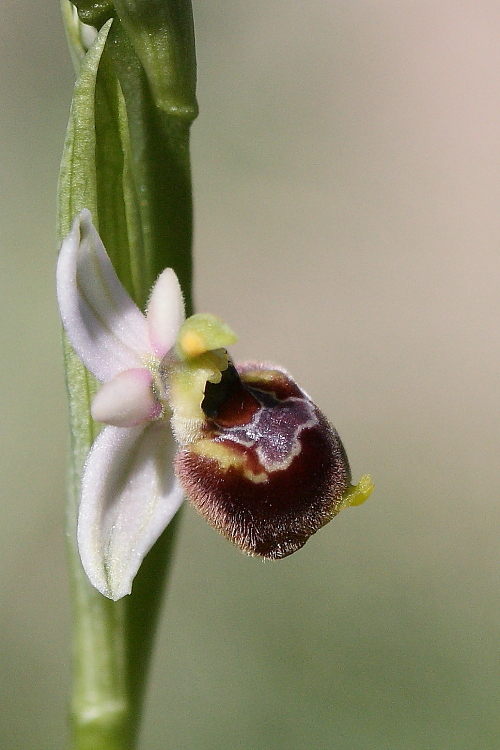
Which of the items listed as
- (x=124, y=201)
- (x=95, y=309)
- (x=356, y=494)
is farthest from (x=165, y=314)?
(x=356, y=494)

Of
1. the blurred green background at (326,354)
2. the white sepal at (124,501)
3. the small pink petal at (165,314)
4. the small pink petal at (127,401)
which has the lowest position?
the blurred green background at (326,354)

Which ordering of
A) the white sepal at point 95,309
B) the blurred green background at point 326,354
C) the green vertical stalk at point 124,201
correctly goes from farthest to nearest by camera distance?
the blurred green background at point 326,354 → the green vertical stalk at point 124,201 → the white sepal at point 95,309

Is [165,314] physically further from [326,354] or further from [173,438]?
[326,354]

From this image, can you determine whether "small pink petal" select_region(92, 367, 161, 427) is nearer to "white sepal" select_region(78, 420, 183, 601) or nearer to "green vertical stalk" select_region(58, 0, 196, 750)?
"white sepal" select_region(78, 420, 183, 601)

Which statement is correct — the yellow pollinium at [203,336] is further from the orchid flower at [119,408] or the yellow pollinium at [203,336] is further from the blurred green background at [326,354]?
the blurred green background at [326,354]

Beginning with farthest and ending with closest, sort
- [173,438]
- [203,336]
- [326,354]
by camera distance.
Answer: [326,354], [173,438], [203,336]

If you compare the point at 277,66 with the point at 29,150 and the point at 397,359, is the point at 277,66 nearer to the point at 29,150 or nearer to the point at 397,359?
the point at 29,150

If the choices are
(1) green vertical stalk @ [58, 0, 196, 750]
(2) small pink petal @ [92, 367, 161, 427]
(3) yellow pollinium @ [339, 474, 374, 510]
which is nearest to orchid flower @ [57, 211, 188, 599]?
(2) small pink petal @ [92, 367, 161, 427]

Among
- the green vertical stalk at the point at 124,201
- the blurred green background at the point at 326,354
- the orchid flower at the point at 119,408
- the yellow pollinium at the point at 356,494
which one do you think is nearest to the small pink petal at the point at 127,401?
the orchid flower at the point at 119,408
